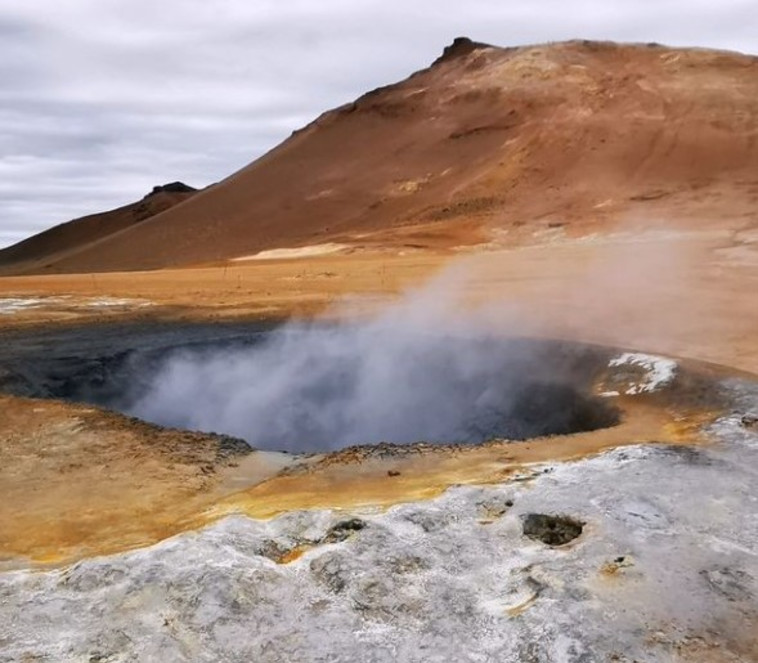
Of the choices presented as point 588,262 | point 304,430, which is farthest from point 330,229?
point 304,430

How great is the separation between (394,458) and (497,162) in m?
27.5

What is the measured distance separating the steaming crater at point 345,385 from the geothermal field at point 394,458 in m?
0.03

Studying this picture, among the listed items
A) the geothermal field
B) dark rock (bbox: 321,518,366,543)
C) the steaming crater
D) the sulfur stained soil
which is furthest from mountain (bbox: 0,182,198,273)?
dark rock (bbox: 321,518,366,543)

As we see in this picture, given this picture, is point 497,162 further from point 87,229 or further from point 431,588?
point 87,229

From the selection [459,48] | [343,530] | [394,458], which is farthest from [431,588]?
[459,48]

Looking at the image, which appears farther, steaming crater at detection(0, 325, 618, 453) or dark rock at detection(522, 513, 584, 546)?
steaming crater at detection(0, 325, 618, 453)

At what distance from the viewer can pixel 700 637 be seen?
368 cm

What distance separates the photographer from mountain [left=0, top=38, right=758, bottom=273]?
88.2ft

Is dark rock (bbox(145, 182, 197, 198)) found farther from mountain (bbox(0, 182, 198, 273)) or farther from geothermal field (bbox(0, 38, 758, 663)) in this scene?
geothermal field (bbox(0, 38, 758, 663))

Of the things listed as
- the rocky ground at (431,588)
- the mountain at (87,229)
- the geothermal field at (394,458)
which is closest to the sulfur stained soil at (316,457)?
the geothermal field at (394,458)

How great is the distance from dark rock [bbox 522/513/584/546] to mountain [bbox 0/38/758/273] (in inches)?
769

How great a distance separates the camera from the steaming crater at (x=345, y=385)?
837 cm

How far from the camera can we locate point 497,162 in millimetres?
32375

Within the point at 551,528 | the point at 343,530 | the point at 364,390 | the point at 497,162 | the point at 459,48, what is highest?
the point at 459,48
